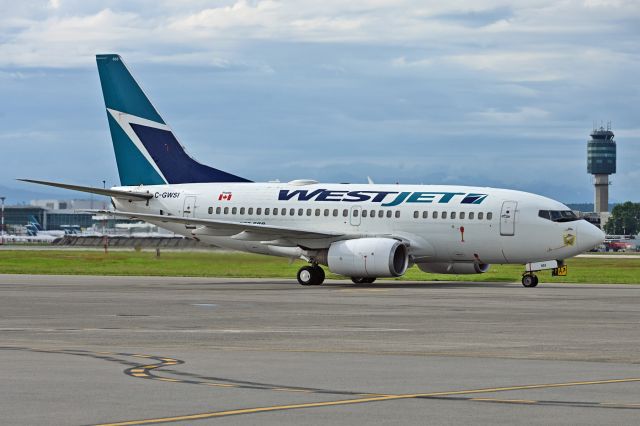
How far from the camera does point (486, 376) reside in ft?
53.8

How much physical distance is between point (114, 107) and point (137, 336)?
35.5 m

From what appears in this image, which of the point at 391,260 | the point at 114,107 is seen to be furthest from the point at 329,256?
the point at 114,107

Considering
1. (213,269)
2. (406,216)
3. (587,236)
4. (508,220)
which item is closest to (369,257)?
(406,216)

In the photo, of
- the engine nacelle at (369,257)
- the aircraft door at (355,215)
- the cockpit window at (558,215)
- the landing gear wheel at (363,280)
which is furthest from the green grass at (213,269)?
the engine nacelle at (369,257)

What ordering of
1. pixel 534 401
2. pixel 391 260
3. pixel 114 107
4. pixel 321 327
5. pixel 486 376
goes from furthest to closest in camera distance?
pixel 114 107
pixel 391 260
pixel 321 327
pixel 486 376
pixel 534 401

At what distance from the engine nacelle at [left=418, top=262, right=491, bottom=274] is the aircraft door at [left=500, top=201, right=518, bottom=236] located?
8.66ft

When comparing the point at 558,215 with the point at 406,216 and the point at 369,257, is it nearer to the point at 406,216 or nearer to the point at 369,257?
the point at 406,216

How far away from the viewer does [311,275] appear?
50125 mm

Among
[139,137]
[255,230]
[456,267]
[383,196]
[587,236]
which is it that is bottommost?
[456,267]

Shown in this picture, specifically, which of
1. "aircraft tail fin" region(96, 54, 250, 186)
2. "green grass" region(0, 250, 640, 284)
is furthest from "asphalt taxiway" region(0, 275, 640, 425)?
"green grass" region(0, 250, 640, 284)

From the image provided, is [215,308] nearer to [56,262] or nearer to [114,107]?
[114,107]

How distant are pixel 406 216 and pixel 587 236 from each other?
279 inches

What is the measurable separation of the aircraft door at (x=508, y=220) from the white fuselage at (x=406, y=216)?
0.13 feet

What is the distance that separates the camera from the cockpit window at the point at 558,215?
48.1 m
